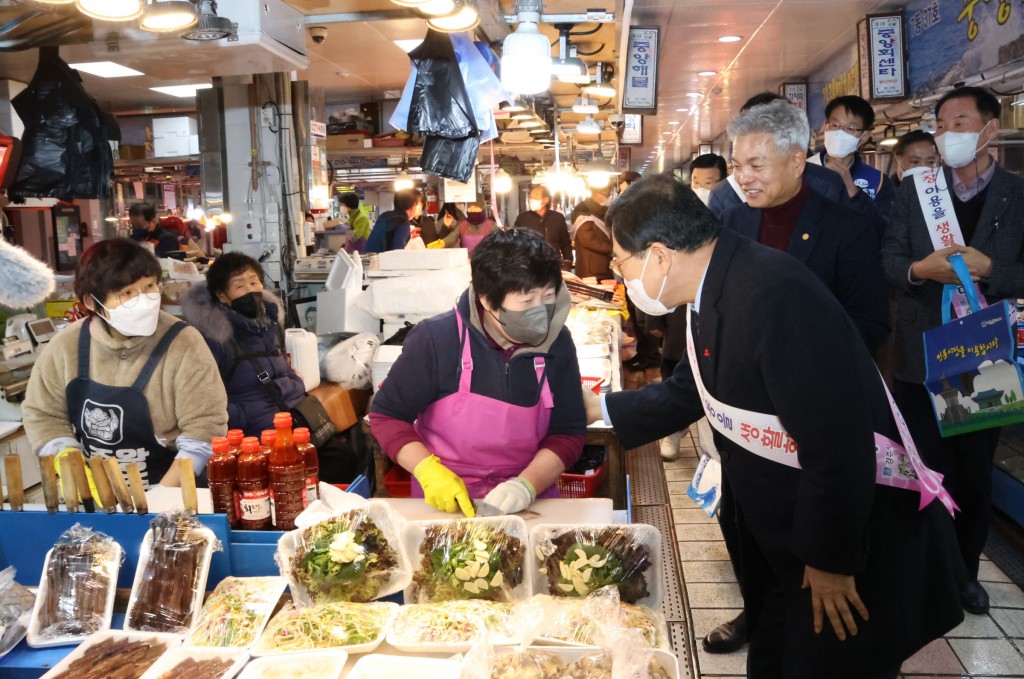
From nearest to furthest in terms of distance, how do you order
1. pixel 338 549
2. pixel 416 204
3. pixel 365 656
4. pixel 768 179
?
pixel 365 656 < pixel 338 549 < pixel 768 179 < pixel 416 204

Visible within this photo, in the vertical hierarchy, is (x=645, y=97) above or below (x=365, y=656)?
above

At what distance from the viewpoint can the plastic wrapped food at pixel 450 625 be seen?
1964 millimetres

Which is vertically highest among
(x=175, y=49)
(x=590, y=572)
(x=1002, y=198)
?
(x=175, y=49)

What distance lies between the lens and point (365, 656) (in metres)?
1.95

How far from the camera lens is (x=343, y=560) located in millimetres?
2135

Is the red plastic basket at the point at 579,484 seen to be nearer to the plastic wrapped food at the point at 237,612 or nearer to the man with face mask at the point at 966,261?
the man with face mask at the point at 966,261

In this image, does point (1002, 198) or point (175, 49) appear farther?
point (175, 49)

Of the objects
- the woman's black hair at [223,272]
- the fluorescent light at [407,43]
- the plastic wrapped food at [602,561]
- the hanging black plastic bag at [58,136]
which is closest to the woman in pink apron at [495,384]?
the plastic wrapped food at [602,561]

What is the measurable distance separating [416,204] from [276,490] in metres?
8.19

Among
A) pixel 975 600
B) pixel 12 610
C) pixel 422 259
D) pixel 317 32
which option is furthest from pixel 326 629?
pixel 317 32

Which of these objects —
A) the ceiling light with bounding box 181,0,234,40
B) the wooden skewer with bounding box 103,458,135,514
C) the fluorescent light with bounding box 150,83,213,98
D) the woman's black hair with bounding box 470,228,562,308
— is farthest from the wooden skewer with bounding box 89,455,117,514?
the fluorescent light with bounding box 150,83,213,98

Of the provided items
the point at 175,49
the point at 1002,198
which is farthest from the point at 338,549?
the point at 175,49

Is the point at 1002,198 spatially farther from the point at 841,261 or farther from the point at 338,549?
the point at 338,549

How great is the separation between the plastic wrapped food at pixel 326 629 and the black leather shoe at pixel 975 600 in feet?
10.2
